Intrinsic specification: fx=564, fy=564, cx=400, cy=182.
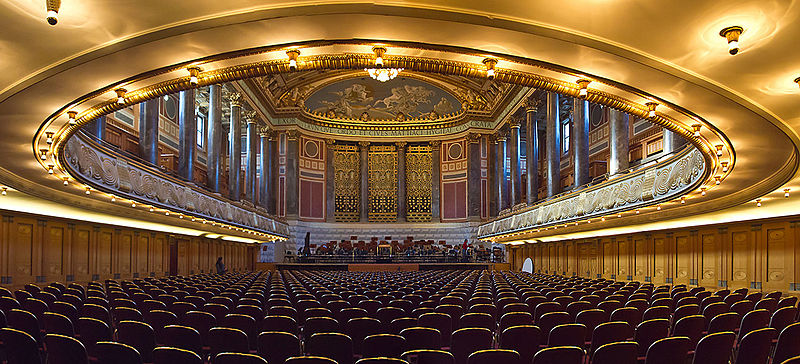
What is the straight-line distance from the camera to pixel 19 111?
8.77 meters

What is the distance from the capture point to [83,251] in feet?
69.1

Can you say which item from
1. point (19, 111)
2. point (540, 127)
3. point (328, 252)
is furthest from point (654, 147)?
point (19, 111)

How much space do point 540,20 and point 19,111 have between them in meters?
7.92

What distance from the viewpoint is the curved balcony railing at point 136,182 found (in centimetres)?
1304

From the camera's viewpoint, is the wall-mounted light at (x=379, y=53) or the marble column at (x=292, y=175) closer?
the wall-mounted light at (x=379, y=53)

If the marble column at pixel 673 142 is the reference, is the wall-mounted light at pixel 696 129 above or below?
below

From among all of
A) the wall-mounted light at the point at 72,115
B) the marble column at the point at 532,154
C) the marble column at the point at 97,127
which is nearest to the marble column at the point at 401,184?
the marble column at the point at 532,154

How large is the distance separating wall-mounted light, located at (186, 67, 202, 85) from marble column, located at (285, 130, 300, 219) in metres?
33.2

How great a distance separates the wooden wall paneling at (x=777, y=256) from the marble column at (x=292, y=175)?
1195 inches

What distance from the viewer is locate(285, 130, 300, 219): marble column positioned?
4147 centimetres

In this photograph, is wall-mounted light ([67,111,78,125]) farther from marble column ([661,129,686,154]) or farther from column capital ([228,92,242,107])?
column capital ([228,92,242,107])

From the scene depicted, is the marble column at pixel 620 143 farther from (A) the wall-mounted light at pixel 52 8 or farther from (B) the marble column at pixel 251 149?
(B) the marble column at pixel 251 149

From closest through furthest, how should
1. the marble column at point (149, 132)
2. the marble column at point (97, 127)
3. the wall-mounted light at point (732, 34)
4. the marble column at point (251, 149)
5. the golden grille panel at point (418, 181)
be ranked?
the wall-mounted light at point (732, 34) < the marble column at point (97, 127) < the marble column at point (149, 132) < the marble column at point (251, 149) < the golden grille panel at point (418, 181)

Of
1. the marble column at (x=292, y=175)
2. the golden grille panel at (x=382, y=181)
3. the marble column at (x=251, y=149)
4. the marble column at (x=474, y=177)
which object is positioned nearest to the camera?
the marble column at (x=251, y=149)
